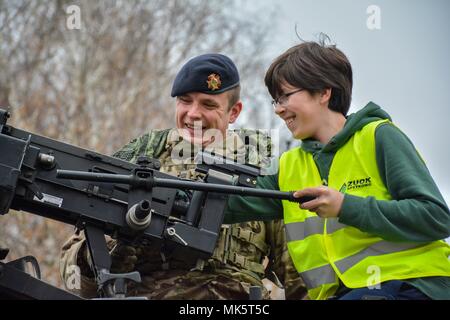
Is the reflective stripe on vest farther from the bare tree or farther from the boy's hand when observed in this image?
the bare tree

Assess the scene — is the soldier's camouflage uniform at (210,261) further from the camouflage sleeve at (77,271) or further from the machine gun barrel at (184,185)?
the machine gun barrel at (184,185)

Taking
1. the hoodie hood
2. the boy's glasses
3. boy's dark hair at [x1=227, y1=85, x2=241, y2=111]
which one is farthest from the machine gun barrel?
boy's dark hair at [x1=227, y1=85, x2=241, y2=111]

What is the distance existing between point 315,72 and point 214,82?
0.87 m

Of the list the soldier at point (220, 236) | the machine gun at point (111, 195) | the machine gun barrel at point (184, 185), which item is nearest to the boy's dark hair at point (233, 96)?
the soldier at point (220, 236)

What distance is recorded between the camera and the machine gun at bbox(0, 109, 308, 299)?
4.78 m

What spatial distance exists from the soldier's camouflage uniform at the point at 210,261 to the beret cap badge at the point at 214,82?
12.1 inches

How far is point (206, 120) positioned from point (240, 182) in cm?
112

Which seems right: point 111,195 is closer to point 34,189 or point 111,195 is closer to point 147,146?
point 34,189

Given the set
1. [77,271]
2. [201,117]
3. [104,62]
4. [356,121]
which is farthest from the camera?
[104,62]

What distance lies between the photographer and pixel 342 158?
17.3 feet

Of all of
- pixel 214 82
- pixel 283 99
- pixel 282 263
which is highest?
pixel 214 82

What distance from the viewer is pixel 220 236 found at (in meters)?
5.96

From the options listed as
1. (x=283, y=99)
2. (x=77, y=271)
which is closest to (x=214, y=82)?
(x=283, y=99)

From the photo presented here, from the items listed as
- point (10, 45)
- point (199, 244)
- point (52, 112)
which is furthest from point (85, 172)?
point (10, 45)
